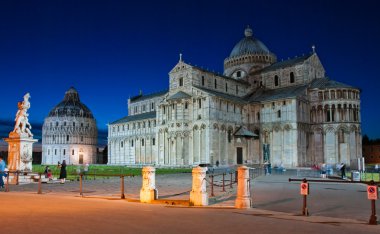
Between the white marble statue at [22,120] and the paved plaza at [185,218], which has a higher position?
the white marble statue at [22,120]

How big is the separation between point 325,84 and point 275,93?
24.6 ft

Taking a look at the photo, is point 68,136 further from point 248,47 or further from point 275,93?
point 275,93

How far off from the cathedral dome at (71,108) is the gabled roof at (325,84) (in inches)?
3503

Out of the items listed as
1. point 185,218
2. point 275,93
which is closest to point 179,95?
point 275,93

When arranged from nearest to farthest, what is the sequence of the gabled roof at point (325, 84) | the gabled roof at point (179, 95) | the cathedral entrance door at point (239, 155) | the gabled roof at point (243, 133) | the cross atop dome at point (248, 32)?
the gabled roof at point (243, 133)
the gabled roof at point (325, 84)
the gabled roof at point (179, 95)
the cathedral entrance door at point (239, 155)
the cross atop dome at point (248, 32)

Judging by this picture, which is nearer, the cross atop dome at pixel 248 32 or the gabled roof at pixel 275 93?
the gabled roof at pixel 275 93

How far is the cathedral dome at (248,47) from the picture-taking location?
69619 mm

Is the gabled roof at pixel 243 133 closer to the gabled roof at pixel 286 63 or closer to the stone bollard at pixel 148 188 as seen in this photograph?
the gabled roof at pixel 286 63

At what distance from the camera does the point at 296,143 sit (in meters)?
53.2

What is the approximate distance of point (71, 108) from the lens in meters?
128

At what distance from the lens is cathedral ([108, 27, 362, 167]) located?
54031mm

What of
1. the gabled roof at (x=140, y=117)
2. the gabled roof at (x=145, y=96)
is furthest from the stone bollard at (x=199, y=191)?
the gabled roof at (x=145, y=96)

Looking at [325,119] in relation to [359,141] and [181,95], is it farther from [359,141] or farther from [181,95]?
[181,95]

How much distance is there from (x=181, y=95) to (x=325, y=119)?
21791mm
